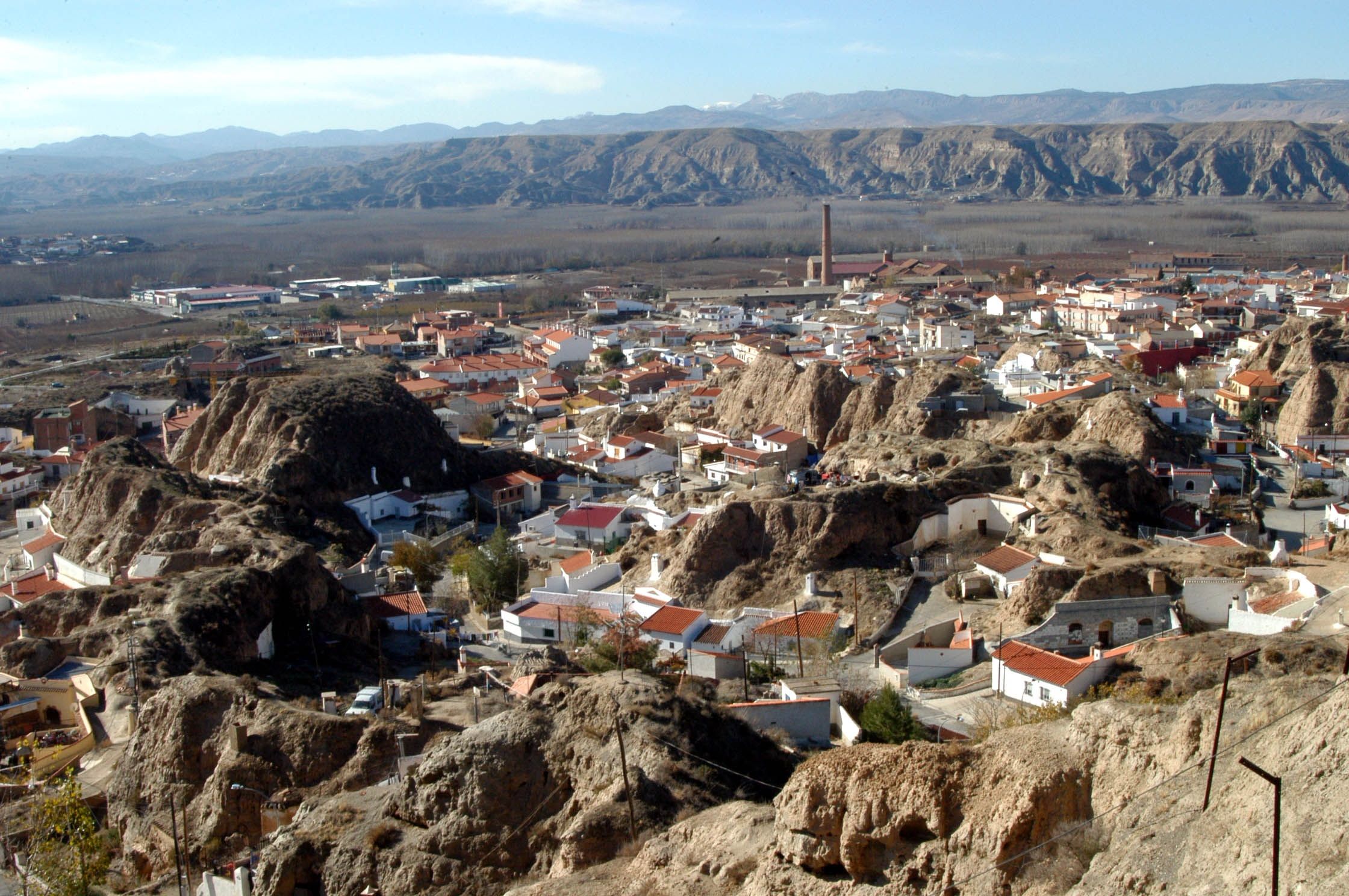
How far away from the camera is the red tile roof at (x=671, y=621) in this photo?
21391 mm

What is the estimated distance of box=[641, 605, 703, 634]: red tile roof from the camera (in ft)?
70.2

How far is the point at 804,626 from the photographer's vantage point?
21547 millimetres

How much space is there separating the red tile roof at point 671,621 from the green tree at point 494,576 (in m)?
4.05

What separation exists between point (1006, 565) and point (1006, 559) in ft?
0.69

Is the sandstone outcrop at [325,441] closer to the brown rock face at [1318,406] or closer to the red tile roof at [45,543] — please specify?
the red tile roof at [45,543]

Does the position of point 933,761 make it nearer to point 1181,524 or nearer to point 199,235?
point 1181,524

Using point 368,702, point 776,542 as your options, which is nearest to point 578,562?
point 776,542

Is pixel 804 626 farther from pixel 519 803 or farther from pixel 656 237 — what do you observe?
pixel 656 237

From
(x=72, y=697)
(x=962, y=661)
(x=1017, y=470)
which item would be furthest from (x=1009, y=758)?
(x=1017, y=470)

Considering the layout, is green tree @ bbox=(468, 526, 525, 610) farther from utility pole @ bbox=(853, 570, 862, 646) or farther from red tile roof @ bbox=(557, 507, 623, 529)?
utility pole @ bbox=(853, 570, 862, 646)

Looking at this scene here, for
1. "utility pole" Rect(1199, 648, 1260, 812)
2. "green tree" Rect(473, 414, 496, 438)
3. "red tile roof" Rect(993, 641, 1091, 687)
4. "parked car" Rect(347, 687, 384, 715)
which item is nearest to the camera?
"utility pole" Rect(1199, 648, 1260, 812)

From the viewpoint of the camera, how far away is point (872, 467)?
2966cm

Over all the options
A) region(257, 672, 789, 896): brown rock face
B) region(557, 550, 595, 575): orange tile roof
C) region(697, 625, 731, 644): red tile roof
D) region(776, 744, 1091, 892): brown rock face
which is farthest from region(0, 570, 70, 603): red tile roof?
region(776, 744, 1091, 892): brown rock face

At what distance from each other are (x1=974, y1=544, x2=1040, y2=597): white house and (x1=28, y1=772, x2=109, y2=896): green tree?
1421 centimetres
